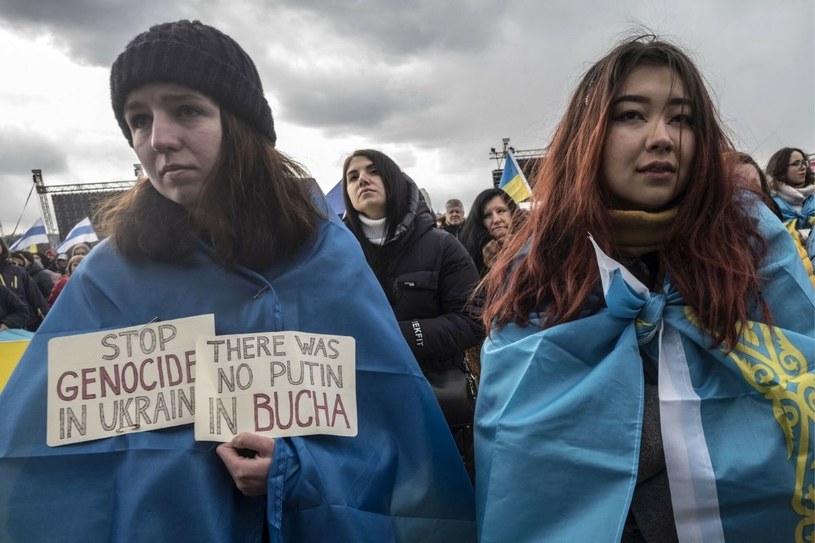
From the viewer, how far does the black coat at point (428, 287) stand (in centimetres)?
263

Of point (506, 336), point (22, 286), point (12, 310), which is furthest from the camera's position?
point (22, 286)

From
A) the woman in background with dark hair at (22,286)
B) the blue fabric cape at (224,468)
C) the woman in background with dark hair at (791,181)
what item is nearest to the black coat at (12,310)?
the woman in background with dark hair at (22,286)

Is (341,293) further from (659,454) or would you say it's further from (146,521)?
(659,454)

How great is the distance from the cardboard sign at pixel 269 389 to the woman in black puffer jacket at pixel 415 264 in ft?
3.81

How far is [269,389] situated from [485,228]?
3.28 meters

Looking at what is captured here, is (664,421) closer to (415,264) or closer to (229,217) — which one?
(229,217)

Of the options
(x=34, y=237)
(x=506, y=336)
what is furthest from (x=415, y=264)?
(x=34, y=237)

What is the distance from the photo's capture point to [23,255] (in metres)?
7.88

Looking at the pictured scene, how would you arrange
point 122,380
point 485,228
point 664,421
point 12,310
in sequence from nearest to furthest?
point 664,421 < point 122,380 < point 485,228 < point 12,310

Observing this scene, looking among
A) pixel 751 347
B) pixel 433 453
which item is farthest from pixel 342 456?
pixel 751 347

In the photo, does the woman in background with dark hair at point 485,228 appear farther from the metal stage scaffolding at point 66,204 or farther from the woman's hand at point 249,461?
the metal stage scaffolding at point 66,204

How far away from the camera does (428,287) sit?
2754mm

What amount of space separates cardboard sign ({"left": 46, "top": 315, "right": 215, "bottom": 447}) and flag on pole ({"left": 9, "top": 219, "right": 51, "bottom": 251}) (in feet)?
57.4

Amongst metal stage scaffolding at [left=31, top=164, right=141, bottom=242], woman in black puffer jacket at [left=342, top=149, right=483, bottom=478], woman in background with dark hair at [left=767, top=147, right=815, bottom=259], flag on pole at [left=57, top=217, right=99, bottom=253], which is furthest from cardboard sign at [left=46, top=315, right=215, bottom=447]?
metal stage scaffolding at [left=31, top=164, right=141, bottom=242]
